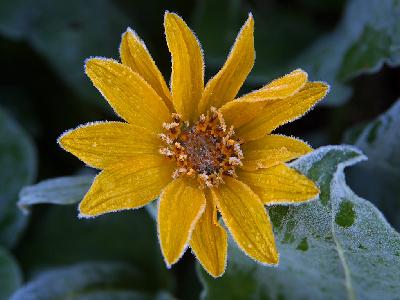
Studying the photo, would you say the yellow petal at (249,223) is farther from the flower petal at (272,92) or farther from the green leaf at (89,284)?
the green leaf at (89,284)

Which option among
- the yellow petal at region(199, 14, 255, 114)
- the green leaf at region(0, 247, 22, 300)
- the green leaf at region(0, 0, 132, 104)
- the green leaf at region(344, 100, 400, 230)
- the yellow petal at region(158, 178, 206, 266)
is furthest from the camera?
the green leaf at region(0, 0, 132, 104)

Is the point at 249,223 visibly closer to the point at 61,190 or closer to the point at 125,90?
the point at 125,90

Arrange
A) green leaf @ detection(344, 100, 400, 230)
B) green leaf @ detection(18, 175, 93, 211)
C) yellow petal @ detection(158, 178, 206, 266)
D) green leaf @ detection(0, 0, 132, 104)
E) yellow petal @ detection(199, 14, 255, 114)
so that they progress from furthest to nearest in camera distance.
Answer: green leaf @ detection(0, 0, 132, 104), green leaf @ detection(344, 100, 400, 230), green leaf @ detection(18, 175, 93, 211), yellow petal @ detection(199, 14, 255, 114), yellow petal @ detection(158, 178, 206, 266)

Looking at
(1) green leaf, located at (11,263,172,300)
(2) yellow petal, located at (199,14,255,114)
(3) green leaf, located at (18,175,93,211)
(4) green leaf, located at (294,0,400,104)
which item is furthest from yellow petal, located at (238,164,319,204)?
(1) green leaf, located at (11,263,172,300)

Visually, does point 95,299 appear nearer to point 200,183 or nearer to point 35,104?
point 200,183

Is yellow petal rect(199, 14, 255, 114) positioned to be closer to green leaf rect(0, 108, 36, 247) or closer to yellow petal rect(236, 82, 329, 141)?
yellow petal rect(236, 82, 329, 141)

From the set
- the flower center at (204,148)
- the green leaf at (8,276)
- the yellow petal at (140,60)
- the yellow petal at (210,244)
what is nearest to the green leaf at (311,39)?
the flower center at (204,148)
